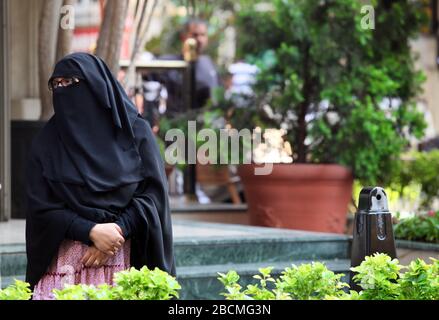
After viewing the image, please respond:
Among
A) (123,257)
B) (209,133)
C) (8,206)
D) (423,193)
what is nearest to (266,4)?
(423,193)

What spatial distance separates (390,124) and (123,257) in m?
6.27

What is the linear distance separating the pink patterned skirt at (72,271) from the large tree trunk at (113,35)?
3.67 meters

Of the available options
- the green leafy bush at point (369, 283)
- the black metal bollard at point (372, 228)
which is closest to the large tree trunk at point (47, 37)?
the black metal bollard at point (372, 228)

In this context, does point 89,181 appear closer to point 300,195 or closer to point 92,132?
point 92,132

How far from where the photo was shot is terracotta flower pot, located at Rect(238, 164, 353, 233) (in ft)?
34.0

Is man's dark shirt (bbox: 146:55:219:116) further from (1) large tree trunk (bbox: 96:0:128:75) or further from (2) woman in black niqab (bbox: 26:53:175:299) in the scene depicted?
(2) woman in black niqab (bbox: 26:53:175:299)

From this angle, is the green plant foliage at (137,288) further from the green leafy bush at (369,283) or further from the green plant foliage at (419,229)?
the green plant foliage at (419,229)

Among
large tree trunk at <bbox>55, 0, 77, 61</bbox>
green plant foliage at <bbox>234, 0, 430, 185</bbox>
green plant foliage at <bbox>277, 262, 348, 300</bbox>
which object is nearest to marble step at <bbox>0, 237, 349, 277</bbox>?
large tree trunk at <bbox>55, 0, 77, 61</bbox>

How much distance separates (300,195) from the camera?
10.4m

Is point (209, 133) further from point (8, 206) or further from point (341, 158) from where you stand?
point (8, 206)

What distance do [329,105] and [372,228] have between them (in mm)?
5077

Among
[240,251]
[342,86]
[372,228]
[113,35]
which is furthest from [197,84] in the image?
[372,228]

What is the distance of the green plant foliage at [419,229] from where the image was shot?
8211mm

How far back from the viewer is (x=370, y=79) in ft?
35.8
